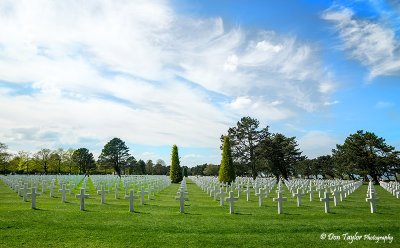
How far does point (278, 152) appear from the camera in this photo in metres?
43.9

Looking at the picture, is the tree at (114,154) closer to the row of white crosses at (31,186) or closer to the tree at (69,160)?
the tree at (69,160)

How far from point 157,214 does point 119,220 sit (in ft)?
5.16

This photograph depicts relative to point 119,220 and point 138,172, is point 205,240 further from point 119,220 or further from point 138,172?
point 138,172

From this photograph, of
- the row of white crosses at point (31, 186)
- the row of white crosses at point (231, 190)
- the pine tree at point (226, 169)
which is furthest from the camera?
the pine tree at point (226, 169)

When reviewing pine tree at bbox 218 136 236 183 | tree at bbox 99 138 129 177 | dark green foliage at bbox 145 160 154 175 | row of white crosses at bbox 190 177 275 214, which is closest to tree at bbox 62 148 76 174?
tree at bbox 99 138 129 177

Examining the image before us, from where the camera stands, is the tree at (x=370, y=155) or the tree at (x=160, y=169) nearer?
the tree at (x=370, y=155)

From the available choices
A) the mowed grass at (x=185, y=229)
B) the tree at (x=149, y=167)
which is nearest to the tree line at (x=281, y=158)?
the mowed grass at (x=185, y=229)

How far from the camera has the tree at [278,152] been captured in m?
41.2

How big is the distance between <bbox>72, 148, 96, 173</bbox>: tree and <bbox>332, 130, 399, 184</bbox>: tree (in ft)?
235

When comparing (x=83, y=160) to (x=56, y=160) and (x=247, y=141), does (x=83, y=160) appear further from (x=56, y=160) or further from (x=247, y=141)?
(x=247, y=141)

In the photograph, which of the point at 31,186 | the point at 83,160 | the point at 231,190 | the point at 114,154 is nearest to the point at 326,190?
the point at 231,190

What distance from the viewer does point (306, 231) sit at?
722cm

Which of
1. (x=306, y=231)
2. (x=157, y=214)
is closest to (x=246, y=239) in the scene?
(x=306, y=231)

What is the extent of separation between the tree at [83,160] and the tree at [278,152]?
2335 inches
